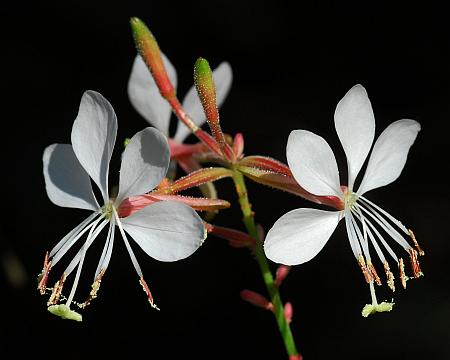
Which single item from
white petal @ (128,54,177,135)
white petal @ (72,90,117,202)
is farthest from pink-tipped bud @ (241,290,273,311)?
white petal @ (128,54,177,135)

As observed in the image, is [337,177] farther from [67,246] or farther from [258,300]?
[67,246]

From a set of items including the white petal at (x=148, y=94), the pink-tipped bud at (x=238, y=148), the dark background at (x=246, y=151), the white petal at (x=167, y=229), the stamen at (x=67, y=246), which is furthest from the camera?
the dark background at (x=246, y=151)

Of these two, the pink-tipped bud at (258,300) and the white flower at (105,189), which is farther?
the pink-tipped bud at (258,300)

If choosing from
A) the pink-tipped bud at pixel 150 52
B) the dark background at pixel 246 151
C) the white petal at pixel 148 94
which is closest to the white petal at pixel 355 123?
the pink-tipped bud at pixel 150 52

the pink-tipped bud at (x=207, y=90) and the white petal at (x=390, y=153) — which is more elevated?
the pink-tipped bud at (x=207, y=90)

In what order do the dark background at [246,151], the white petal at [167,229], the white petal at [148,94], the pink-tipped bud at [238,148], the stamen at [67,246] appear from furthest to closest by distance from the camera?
the dark background at [246,151], the white petal at [148,94], the pink-tipped bud at [238,148], the stamen at [67,246], the white petal at [167,229]

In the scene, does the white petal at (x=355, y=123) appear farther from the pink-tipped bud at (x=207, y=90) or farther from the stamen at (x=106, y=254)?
the stamen at (x=106, y=254)

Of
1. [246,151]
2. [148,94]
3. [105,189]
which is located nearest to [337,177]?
[105,189]

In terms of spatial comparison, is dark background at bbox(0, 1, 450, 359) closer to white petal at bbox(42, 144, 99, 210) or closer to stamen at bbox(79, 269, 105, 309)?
white petal at bbox(42, 144, 99, 210)

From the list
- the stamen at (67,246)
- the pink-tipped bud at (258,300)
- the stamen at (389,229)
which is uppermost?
the stamen at (67,246)
